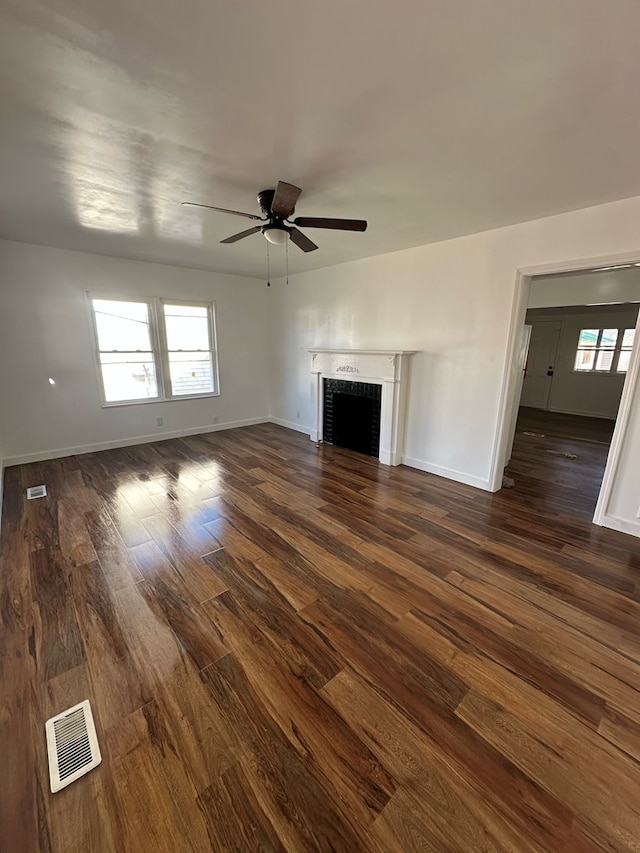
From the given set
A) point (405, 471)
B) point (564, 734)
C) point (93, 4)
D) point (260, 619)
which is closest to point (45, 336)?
point (93, 4)

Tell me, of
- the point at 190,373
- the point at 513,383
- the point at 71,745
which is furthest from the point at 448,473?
the point at 190,373

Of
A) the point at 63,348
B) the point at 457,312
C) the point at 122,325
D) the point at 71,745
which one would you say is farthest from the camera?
the point at 122,325

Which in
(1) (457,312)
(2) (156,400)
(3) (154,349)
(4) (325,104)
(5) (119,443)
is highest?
(4) (325,104)

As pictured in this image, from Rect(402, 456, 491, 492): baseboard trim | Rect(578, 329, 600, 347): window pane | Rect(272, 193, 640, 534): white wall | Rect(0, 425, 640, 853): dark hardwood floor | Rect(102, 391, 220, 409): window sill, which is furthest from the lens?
Rect(578, 329, 600, 347): window pane

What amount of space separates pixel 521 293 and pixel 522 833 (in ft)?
11.9

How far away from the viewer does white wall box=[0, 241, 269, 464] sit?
161 inches

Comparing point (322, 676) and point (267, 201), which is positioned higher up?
point (267, 201)

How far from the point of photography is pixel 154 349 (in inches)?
204

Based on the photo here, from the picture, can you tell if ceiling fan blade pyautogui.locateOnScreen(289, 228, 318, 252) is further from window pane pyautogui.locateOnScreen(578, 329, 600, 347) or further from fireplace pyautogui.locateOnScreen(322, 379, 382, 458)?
window pane pyautogui.locateOnScreen(578, 329, 600, 347)

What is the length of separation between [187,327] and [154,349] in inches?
25.3

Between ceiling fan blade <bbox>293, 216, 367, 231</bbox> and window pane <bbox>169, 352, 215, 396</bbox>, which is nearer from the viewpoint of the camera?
ceiling fan blade <bbox>293, 216, 367, 231</bbox>

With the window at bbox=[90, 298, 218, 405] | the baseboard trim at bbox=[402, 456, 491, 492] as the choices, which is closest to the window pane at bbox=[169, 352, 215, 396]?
the window at bbox=[90, 298, 218, 405]

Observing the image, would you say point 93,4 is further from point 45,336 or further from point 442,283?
point 45,336

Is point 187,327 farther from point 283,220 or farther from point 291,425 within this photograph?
point 283,220
